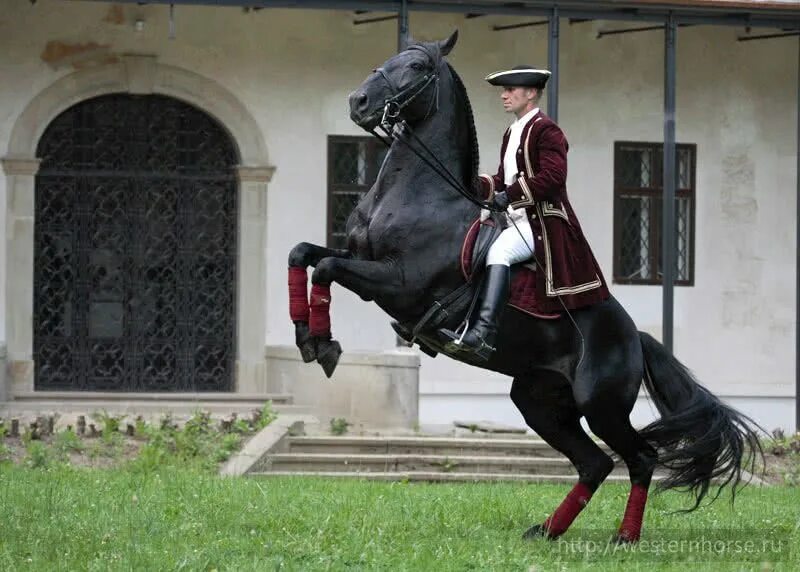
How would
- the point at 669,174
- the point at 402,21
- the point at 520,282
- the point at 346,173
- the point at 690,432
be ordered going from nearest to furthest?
the point at 520,282 → the point at 690,432 → the point at 402,21 → the point at 669,174 → the point at 346,173

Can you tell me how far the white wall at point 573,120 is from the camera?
20.4 m

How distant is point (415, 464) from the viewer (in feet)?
53.6

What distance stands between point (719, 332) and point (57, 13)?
9.33m

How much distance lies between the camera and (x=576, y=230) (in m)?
9.37

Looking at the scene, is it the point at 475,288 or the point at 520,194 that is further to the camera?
the point at 520,194

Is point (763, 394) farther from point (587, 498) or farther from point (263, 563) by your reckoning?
point (263, 563)

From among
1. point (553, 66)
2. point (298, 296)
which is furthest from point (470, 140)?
point (553, 66)

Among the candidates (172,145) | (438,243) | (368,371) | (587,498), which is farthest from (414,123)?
(172,145)

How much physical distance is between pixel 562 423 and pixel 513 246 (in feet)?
3.83

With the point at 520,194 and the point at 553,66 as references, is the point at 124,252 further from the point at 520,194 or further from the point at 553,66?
the point at 520,194

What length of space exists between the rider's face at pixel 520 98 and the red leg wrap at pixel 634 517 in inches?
87.2

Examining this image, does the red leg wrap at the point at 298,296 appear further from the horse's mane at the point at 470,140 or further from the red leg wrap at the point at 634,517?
the red leg wrap at the point at 634,517

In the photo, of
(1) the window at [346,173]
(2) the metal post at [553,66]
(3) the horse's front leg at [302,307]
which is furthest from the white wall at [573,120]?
(3) the horse's front leg at [302,307]

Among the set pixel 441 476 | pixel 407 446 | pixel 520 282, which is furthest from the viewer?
pixel 407 446
